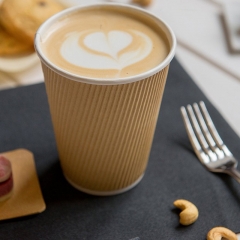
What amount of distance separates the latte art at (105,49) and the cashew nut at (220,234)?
207 millimetres

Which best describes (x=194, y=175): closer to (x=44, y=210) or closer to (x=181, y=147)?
(x=181, y=147)

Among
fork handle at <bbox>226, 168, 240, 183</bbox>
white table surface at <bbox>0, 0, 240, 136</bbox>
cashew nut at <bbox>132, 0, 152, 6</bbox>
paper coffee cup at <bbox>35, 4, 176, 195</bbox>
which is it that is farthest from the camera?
cashew nut at <bbox>132, 0, 152, 6</bbox>

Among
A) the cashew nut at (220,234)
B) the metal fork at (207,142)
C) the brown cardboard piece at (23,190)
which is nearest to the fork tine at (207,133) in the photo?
the metal fork at (207,142)

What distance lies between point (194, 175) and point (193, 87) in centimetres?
18

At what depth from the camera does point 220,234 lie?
1.53 feet

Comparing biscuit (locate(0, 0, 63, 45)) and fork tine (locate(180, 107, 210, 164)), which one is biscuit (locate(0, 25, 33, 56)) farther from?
fork tine (locate(180, 107, 210, 164))

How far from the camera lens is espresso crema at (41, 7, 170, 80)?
44 centimetres

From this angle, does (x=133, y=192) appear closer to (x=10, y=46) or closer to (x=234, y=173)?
(x=234, y=173)

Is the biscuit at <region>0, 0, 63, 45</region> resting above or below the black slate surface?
above

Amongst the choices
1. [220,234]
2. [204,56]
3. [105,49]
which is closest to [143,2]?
[204,56]

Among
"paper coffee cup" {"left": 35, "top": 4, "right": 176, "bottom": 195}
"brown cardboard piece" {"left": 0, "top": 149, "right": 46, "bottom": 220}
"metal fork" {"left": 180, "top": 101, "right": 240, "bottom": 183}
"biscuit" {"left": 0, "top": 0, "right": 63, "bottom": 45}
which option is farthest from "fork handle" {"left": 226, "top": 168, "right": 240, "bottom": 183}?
"biscuit" {"left": 0, "top": 0, "right": 63, "bottom": 45}

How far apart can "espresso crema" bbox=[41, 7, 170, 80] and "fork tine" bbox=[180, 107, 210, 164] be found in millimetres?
159

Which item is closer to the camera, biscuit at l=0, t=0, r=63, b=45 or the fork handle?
the fork handle

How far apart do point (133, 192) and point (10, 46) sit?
32cm
